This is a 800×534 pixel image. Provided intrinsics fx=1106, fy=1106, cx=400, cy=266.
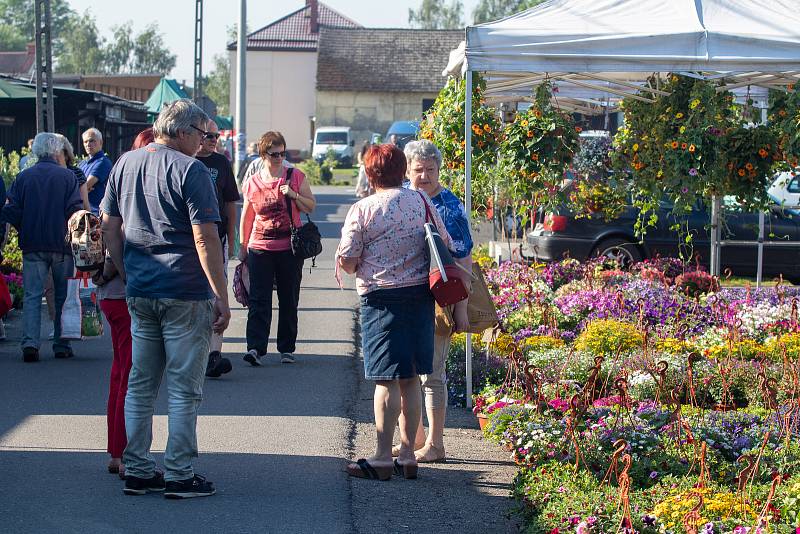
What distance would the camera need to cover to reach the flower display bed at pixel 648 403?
4477 millimetres

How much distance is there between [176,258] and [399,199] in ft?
3.65

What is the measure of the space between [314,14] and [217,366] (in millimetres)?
66916

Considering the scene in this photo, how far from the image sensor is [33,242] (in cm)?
870

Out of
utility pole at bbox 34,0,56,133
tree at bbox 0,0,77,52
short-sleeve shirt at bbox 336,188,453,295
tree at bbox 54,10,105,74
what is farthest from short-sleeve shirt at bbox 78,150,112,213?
tree at bbox 0,0,77,52

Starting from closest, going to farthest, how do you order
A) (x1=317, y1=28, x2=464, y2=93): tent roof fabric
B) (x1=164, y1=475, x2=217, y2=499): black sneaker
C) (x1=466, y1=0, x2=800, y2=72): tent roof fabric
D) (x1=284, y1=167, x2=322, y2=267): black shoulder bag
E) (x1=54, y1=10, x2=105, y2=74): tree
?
(x1=164, y1=475, x2=217, y2=499): black sneaker < (x1=466, y1=0, x2=800, y2=72): tent roof fabric < (x1=284, y1=167, x2=322, y2=267): black shoulder bag < (x1=317, y1=28, x2=464, y2=93): tent roof fabric < (x1=54, y1=10, x2=105, y2=74): tree

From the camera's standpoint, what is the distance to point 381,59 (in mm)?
60938

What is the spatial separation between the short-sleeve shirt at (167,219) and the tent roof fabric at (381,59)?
54040 millimetres

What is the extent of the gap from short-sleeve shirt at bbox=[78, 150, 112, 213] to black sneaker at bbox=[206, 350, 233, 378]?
2734 mm

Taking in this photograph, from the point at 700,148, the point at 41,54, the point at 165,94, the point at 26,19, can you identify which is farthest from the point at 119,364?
the point at 26,19

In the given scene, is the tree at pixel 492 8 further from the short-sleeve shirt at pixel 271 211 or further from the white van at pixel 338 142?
the short-sleeve shirt at pixel 271 211

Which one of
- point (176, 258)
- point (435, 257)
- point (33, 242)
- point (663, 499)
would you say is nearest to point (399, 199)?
point (435, 257)

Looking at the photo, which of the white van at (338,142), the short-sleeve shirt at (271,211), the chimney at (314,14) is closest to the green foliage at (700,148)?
the short-sleeve shirt at (271,211)

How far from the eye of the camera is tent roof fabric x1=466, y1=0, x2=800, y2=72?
23.3ft

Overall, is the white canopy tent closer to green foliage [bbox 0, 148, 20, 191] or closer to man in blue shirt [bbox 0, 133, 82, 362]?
man in blue shirt [bbox 0, 133, 82, 362]
